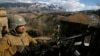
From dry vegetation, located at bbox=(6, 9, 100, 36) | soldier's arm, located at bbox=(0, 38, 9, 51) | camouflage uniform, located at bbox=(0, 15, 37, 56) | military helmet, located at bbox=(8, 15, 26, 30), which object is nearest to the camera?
camouflage uniform, located at bbox=(0, 15, 37, 56)

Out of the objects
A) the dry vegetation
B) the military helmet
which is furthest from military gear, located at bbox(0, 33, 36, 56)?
the dry vegetation

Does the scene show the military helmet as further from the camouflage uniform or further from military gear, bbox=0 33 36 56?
military gear, bbox=0 33 36 56

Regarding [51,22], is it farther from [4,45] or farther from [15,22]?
[4,45]

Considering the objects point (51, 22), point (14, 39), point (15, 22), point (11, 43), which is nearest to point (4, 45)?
point (11, 43)

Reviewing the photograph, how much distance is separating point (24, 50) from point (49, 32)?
838 inches

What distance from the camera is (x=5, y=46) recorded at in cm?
587

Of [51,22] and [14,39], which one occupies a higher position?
[14,39]

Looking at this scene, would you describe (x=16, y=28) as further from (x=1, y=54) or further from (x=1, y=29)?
(x=1, y=29)

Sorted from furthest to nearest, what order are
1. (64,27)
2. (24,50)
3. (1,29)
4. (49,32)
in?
(49,32) < (1,29) < (64,27) < (24,50)

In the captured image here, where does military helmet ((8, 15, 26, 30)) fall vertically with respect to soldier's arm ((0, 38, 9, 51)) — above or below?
above

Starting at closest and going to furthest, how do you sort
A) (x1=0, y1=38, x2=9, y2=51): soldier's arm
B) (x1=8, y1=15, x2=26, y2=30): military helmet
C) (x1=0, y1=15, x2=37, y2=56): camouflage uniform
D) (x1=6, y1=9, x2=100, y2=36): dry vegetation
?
(x1=0, y1=15, x2=37, y2=56): camouflage uniform < (x1=0, y1=38, x2=9, y2=51): soldier's arm < (x1=8, y1=15, x2=26, y2=30): military helmet < (x1=6, y1=9, x2=100, y2=36): dry vegetation

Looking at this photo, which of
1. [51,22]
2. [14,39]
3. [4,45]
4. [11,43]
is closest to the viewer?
[4,45]

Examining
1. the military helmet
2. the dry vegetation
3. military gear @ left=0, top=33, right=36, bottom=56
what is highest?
the military helmet

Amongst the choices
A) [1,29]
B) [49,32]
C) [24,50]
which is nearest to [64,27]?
[1,29]
